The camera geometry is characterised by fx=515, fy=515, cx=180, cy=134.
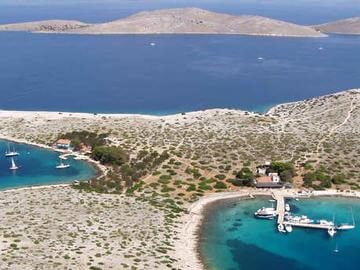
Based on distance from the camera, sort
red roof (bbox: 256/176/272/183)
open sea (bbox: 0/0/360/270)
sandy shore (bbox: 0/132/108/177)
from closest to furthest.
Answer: open sea (bbox: 0/0/360/270) → red roof (bbox: 256/176/272/183) → sandy shore (bbox: 0/132/108/177)

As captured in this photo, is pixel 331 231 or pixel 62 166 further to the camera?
pixel 62 166

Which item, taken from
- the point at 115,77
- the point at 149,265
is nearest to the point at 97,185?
the point at 149,265

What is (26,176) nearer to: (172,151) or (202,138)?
(172,151)

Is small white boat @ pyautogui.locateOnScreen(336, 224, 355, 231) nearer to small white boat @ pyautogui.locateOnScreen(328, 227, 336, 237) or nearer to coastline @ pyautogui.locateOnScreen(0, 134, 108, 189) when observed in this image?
small white boat @ pyautogui.locateOnScreen(328, 227, 336, 237)

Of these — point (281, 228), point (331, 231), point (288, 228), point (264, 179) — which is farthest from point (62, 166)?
point (331, 231)

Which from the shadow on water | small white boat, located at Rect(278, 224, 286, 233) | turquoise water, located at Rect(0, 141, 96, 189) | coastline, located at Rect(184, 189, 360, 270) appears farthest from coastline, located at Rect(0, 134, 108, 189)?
small white boat, located at Rect(278, 224, 286, 233)

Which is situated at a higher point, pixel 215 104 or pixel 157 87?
pixel 157 87

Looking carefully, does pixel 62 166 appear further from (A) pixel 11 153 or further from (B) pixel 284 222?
(B) pixel 284 222
